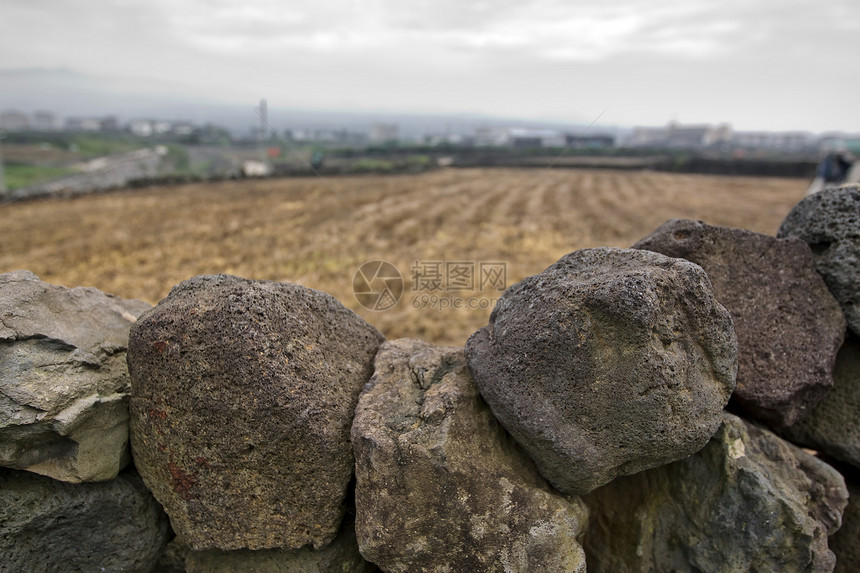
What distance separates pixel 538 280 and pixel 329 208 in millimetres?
19246

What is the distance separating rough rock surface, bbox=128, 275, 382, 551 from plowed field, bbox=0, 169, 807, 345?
18.7 ft

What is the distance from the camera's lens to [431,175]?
34969 millimetres

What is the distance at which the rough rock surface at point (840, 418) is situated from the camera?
3.42 metres

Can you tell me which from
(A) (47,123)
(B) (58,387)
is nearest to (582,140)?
(B) (58,387)

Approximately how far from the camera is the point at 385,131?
24.3 m

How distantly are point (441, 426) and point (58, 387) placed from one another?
6.47ft

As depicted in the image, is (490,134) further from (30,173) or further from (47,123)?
(47,123)

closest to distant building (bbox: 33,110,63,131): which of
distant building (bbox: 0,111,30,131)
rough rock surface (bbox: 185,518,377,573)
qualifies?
distant building (bbox: 0,111,30,131)

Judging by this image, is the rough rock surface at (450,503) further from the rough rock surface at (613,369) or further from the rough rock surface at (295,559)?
the rough rock surface at (295,559)

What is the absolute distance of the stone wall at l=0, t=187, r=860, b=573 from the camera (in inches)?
101

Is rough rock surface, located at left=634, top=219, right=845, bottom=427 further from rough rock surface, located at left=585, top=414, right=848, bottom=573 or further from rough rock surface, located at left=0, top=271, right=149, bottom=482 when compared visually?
rough rock surface, located at left=0, top=271, right=149, bottom=482

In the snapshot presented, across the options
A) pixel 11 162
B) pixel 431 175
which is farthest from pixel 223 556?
pixel 11 162

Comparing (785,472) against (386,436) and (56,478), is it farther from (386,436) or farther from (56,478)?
(56,478)

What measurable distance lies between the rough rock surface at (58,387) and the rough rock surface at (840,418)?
13.5ft
